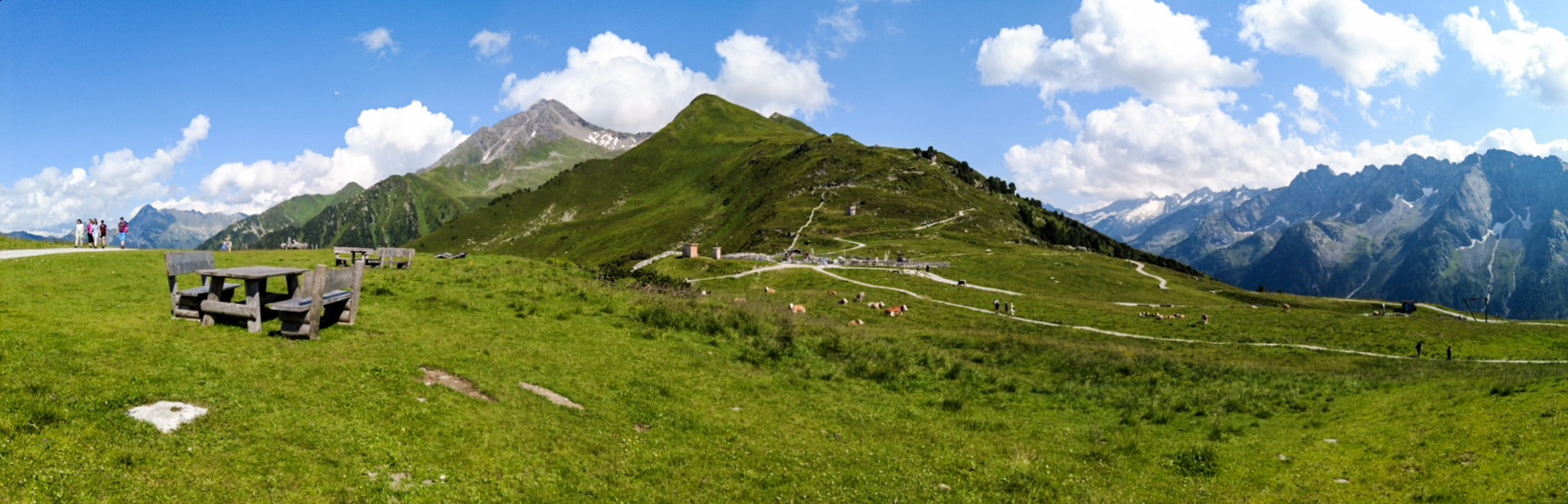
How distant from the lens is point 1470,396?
71.8 feet

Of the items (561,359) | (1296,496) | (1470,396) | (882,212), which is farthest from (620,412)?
(882,212)

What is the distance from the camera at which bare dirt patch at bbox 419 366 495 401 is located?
16.1 meters

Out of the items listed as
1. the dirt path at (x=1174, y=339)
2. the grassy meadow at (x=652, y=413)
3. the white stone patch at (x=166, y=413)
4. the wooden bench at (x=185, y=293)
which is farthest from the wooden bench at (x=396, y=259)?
the dirt path at (x=1174, y=339)

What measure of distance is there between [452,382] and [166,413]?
5.64 metres

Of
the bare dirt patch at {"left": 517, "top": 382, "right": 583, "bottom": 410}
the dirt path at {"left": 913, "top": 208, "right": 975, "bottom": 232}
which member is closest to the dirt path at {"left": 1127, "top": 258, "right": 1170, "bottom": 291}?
the dirt path at {"left": 913, "top": 208, "right": 975, "bottom": 232}

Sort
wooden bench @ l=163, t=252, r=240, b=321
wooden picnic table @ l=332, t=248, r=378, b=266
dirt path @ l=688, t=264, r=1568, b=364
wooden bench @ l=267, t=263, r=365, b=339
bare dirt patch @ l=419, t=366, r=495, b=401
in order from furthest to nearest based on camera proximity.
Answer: dirt path @ l=688, t=264, r=1568, b=364 < wooden picnic table @ l=332, t=248, r=378, b=266 < wooden bench @ l=163, t=252, r=240, b=321 < wooden bench @ l=267, t=263, r=365, b=339 < bare dirt patch @ l=419, t=366, r=495, b=401

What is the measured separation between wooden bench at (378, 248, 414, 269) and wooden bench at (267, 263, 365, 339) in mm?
14021

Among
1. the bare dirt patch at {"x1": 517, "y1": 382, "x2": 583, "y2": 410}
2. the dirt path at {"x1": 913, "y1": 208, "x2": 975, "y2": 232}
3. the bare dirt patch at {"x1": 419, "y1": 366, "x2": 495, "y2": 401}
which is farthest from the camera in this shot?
the dirt path at {"x1": 913, "y1": 208, "x2": 975, "y2": 232}

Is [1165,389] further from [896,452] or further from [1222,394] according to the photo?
[896,452]

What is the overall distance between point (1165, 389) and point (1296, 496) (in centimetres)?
1394

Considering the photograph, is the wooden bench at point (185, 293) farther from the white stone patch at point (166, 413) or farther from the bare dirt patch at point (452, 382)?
the white stone patch at point (166, 413)

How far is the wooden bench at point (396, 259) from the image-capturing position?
34.3 meters

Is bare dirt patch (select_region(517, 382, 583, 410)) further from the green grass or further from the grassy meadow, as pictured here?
the green grass

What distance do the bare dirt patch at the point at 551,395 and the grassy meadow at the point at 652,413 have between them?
248 mm
